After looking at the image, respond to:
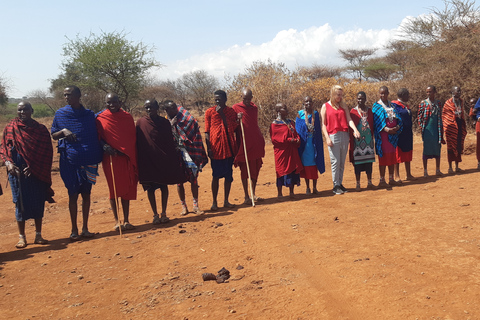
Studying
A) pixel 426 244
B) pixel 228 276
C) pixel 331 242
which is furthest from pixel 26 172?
pixel 426 244

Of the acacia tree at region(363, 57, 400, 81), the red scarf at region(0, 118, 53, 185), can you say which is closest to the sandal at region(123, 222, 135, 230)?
the red scarf at region(0, 118, 53, 185)

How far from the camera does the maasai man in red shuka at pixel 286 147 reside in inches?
291

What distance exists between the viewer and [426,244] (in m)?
4.49

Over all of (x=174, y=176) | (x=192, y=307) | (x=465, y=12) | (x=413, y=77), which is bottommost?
(x=192, y=307)

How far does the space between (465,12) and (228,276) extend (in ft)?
55.8

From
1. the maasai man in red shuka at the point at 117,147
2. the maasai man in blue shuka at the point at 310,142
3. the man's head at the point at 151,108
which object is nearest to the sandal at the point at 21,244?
the maasai man in red shuka at the point at 117,147

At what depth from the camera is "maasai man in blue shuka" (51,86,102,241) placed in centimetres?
597

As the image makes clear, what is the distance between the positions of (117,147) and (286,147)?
9.18 ft

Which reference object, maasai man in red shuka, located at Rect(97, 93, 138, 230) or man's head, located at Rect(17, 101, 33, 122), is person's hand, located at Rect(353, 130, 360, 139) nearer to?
maasai man in red shuka, located at Rect(97, 93, 138, 230)

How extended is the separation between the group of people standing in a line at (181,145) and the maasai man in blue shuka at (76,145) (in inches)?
0.5

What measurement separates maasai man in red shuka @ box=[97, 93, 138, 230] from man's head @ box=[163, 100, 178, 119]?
61 cm

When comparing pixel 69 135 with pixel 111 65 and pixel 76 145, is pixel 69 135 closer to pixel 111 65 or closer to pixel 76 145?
pixel 76 145

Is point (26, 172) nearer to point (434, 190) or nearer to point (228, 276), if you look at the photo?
point (228, 276)

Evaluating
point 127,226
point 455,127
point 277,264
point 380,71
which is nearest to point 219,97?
point 127,226
